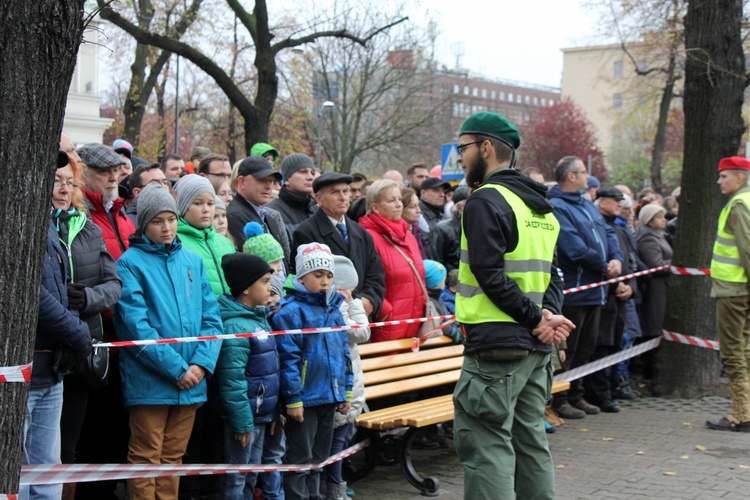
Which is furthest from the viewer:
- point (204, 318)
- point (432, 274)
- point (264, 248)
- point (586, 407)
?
point (586, 407)

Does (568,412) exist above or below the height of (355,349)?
below

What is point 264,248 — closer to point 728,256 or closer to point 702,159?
point 728,256

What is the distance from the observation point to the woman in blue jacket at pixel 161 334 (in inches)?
197

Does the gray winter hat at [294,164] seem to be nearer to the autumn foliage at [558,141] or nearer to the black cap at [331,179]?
the black cap at [331,179]

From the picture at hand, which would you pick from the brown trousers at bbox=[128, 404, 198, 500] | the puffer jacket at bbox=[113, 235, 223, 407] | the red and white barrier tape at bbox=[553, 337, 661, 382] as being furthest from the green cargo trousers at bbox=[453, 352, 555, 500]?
the red and white barrier tape at bbox=[553, 337, 661, 382]

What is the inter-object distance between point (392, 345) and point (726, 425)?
3.50 metres

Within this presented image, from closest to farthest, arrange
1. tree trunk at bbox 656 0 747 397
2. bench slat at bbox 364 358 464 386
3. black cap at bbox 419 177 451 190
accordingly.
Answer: bench slat at bbox 364 358 464 386, tree trunk at bbox 656 0 747 397, black cap at bbox 419 177 451 190

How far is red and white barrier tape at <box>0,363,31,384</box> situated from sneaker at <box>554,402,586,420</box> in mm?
6716

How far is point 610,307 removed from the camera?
9.59m

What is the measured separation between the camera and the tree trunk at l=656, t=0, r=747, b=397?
31.9 feet

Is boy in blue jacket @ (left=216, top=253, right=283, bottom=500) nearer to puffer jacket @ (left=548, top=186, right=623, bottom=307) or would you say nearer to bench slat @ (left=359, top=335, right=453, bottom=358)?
bench slat @ (left=359, top=335, right=453, bottom=358)

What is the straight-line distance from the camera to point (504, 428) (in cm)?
455

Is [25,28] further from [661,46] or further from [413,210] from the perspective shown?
[661,46]

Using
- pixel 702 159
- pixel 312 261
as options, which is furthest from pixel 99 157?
pixel 702 159
